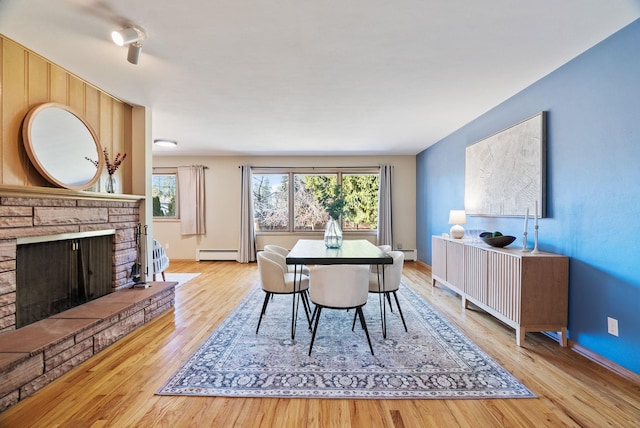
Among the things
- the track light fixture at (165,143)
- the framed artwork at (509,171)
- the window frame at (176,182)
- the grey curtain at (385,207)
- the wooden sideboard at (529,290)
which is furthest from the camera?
the window frame at (176,182)

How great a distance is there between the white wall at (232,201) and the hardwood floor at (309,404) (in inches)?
168

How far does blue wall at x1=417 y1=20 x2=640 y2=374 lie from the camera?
2035 mm

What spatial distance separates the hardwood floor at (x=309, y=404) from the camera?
1632 millimetres

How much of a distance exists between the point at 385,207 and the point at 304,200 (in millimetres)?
1848

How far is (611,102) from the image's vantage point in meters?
2.17

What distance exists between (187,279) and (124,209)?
2022mm

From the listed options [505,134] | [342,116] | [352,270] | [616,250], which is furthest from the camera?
[342,116]

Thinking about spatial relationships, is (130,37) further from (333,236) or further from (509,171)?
(509,171)

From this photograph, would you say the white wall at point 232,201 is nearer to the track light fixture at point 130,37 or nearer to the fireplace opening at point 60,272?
the fireplace opening at point 60,272

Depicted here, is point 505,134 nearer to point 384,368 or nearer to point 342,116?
point 342,116

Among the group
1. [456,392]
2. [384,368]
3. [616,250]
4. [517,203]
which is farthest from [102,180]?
[616,250]

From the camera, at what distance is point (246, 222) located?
658 centimetres

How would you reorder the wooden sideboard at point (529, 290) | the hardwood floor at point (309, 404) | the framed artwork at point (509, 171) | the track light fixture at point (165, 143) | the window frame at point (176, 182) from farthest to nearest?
the window frame at point (176, 182) → the track light fixture at point (165, 143) → the framed artwork at point (509, 171) → the wooden sideboard at point (529, 290) → the hardwood floor at point (309, 404)

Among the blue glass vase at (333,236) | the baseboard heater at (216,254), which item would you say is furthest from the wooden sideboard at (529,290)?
the baseboard heater at (216,254)
